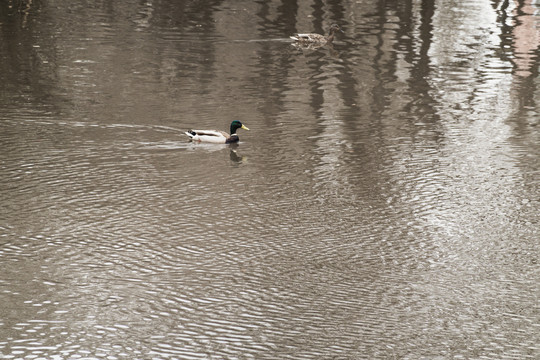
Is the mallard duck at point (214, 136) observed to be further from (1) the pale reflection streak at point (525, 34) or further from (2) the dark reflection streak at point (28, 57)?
(1) the pale reflection streak at point (525, 34)

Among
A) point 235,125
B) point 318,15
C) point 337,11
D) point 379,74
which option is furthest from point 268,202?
point 337,11

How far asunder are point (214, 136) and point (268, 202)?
287 centimetres

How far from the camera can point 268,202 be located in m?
11.2

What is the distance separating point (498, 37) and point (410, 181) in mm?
13349

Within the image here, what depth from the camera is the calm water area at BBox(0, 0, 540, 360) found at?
25.3 feet

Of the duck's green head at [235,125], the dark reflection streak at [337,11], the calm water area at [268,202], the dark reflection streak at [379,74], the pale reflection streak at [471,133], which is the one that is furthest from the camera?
the dark reflection streak at [337,11]

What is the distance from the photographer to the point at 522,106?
1650 cm

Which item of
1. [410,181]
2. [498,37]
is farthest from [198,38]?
[410,181]

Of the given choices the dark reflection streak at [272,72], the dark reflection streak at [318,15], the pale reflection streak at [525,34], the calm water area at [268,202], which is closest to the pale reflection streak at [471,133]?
the calm water area at [268,202]

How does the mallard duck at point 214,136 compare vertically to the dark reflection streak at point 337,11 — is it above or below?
above

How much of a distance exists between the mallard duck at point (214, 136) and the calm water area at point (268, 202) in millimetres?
121

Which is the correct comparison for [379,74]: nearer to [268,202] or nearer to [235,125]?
[235,125]

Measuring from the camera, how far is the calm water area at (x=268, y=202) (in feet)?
25.3

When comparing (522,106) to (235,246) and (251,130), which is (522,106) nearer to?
(251,130)
